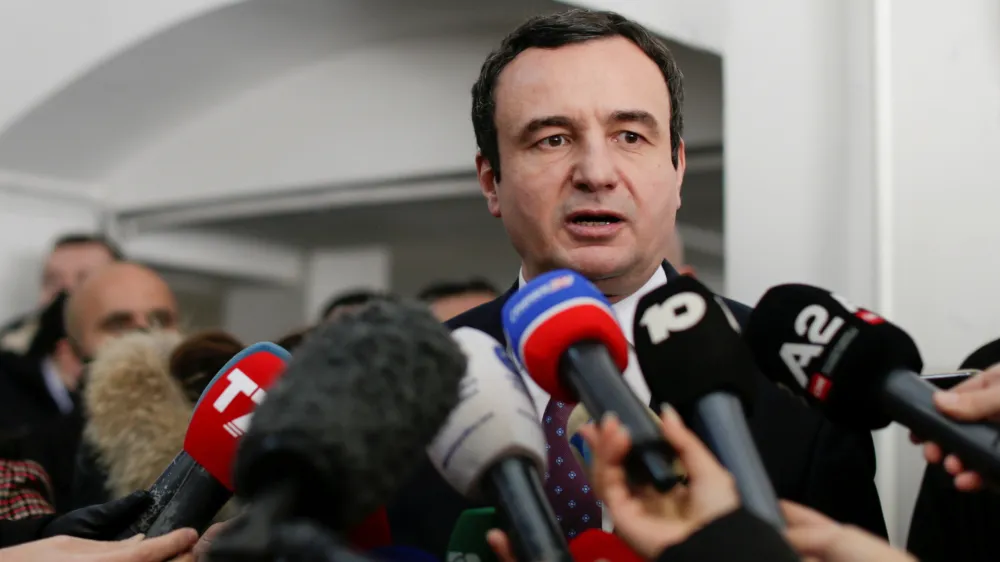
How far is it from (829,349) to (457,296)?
1.76 m

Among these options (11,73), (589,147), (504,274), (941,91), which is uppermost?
(11,73)

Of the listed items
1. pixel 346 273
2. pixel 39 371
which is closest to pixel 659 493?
pixel 39 371

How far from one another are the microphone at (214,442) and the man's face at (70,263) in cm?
199

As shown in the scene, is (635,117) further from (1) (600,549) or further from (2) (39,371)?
(2) (39,371)

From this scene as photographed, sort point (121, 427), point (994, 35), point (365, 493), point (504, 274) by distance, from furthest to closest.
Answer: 1. point (504, 274)
2. point (994, 35)
3. point (121, 427)
4. point (365, 493)

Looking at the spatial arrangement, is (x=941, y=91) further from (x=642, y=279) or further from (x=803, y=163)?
(x=642, y=279)

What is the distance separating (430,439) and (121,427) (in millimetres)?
857

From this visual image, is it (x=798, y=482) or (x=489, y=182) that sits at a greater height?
(x=489, y=182)

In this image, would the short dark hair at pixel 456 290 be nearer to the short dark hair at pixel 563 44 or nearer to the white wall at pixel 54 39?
the white wall at pixel 54 39

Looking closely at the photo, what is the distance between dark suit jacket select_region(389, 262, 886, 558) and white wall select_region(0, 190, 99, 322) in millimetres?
2669

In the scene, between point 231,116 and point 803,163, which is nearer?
point 803,163

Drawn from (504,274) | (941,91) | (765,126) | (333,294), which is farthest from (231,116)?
(504,274)

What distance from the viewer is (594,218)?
999 mm

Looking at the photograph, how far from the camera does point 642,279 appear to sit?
1.05 metres
